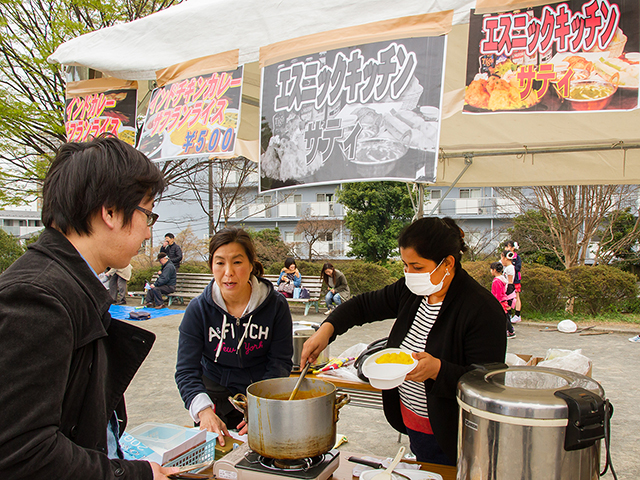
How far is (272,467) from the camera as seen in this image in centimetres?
138

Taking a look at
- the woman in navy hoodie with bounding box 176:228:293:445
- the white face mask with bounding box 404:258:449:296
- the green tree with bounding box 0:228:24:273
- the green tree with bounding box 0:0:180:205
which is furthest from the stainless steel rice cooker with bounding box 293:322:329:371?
the green tree with bounding box 0:228:24:273

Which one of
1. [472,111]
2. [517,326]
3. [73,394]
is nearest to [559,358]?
[472,111]

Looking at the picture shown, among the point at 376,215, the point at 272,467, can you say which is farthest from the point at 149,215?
the point at 376,215

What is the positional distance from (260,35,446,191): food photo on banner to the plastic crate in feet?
3.89

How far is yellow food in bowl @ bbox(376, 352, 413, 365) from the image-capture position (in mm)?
1643

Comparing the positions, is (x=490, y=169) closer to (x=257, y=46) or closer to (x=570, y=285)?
(x=257, y=46)

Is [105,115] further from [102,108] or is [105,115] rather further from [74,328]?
[74,328]

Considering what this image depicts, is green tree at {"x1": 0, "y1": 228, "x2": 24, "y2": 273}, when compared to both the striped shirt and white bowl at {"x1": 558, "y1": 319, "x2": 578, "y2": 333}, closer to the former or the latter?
the striped shirt

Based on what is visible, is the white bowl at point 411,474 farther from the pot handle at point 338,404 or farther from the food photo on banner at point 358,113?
the food photo on banner at point 358,113

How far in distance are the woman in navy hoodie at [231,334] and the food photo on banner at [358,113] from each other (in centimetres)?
63

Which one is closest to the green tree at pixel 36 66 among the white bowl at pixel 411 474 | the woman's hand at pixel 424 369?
the woman's hand at pixel 424 369

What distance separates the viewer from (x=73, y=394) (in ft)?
3.34

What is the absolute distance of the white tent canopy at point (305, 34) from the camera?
75.0 inches

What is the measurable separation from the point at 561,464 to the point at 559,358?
2.35m
